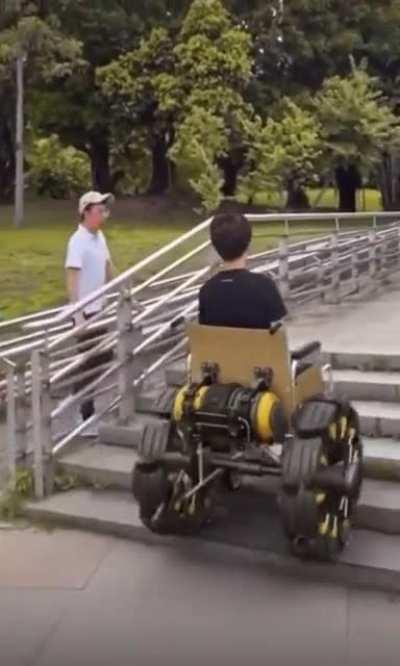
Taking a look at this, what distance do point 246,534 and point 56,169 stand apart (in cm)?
2781

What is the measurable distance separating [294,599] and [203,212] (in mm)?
22951

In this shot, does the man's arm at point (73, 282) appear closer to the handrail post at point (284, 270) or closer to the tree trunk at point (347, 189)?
the handrail post at point (284, 270)

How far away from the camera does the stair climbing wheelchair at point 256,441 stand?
157 inches

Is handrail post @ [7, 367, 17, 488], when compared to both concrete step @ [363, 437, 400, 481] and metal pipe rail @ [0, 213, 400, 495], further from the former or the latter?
concrete step @ [363, 437, 400, 481]

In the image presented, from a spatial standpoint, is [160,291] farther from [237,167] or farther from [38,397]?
[237,167]

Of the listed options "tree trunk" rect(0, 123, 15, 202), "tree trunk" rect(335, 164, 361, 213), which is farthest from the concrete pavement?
"tree trunk" rect(0, 123, 15, 202)

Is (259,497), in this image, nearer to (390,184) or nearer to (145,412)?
(145,412)

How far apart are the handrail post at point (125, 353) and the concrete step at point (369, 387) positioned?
50.7 inches

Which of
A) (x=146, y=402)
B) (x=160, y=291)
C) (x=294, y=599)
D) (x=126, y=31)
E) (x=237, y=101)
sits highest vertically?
(x=126, y=31)

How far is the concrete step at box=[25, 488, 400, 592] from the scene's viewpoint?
410cm

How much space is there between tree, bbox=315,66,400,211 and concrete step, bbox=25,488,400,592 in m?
21.6

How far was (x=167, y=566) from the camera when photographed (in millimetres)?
4328

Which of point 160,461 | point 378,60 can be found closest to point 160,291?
point 160,461

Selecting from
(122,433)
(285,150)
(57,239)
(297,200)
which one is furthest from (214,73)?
Answer: (122,433)
